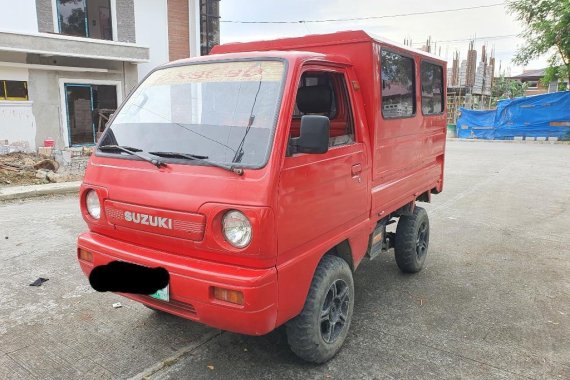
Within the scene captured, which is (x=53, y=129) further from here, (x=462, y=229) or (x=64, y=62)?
(x=462, y=229)

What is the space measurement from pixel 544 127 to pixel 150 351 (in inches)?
929

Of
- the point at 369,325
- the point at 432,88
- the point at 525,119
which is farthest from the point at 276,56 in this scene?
the point at 525,119

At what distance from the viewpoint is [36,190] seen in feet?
28.2

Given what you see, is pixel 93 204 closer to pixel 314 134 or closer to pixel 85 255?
pixel 85 255

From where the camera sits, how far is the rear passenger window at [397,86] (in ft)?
11.7

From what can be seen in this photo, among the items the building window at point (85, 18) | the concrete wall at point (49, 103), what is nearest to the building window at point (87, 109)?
the concrete wall at point (49, 103)

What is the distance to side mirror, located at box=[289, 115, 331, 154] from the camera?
247 centimetres

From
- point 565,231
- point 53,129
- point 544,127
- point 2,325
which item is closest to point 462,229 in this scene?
point 565,231

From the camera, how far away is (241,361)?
2.99m

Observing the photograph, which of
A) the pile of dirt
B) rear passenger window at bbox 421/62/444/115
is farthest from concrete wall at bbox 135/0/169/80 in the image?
rear passenger window at bbox 421/62/444/115

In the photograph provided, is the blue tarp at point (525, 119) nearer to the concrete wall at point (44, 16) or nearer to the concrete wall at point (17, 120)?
the concrete wall at point (44, 16)

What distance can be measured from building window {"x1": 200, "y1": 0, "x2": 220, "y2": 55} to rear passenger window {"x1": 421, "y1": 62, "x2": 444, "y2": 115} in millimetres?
15854

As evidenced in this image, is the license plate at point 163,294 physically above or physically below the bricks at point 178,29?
below

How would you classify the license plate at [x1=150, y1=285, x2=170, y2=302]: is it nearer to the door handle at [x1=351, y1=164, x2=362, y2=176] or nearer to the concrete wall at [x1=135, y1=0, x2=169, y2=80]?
the door handle at [x1=351, y1=164, x2=362, y2=176]
